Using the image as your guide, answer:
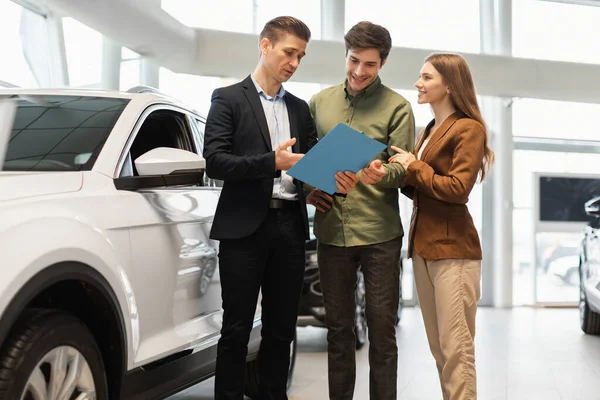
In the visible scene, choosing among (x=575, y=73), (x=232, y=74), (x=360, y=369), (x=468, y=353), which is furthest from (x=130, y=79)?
(x=468, y=353)

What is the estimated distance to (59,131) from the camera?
2.78 meters

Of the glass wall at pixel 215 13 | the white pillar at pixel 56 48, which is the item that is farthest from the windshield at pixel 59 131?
the glass wall at pixel 215 13

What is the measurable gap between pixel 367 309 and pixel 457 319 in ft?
1.23

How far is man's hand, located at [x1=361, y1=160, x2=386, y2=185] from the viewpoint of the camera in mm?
2863

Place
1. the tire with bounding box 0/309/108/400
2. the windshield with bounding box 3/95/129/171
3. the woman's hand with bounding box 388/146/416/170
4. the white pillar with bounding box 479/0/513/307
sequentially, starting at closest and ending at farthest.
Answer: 1. the tire with bounding box 0/309/108/400
2. the windshield with bounding box 3/95/129/171
3. the woman's hand with bounding box 388/146/416/170
4. the white pillar with bounding box 479/0/513/307

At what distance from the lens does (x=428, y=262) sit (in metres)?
3.02

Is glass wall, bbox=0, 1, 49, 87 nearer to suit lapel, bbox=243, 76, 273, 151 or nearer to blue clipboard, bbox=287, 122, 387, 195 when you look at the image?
suit lapel, bbox=243, 76, 273, 151

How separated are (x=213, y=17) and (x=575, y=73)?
4.80 m

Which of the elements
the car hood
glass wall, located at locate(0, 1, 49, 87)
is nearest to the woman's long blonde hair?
the car hood

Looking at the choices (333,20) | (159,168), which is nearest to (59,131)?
(159,168)

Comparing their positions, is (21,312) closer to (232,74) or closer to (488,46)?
(232,74)

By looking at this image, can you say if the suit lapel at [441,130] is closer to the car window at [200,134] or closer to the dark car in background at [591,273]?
the car window at [200,134]

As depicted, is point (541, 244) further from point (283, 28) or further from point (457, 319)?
point (283, 28)

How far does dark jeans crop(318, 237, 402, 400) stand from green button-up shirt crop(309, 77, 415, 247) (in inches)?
2.0
